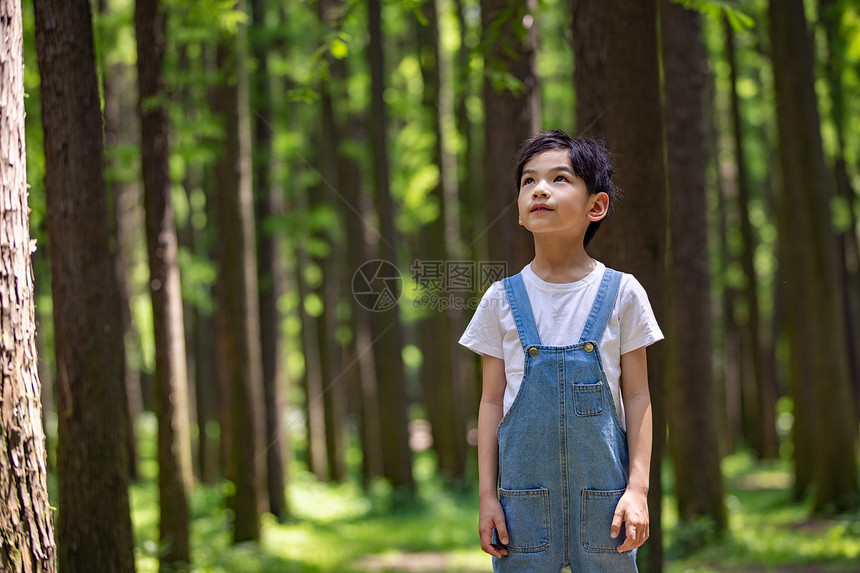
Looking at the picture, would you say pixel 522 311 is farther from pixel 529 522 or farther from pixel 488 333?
pixel 529 522

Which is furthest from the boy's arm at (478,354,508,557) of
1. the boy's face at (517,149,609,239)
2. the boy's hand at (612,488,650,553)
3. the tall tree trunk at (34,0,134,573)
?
the tall tree trunk at (34,0,134,573)

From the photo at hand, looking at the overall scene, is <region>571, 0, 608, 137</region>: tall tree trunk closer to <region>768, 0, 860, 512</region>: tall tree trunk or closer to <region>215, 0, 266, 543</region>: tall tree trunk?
<region>768, 0, 860, 512</region>: tall tree trunk

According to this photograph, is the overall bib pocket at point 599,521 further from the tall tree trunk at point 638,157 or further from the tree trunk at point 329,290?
the tree trunk at point 329,290

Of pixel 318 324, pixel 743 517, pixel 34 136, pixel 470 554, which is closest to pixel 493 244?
pixel 470 554

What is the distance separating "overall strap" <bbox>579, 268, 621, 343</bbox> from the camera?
271 centimetres

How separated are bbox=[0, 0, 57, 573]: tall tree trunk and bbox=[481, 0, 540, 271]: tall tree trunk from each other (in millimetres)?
3152

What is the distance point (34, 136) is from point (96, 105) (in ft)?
12.7

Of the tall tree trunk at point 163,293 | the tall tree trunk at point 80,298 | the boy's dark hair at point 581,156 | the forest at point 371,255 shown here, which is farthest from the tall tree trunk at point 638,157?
the tall tree trunk at point 163,293

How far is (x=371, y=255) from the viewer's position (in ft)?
52.6

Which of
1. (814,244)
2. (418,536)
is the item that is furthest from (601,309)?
(418,536)

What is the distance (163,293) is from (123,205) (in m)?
9.55

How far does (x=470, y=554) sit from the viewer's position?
10219 mm

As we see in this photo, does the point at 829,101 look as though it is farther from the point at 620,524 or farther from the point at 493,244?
the point at 620,524

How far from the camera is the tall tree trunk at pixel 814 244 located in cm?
962
